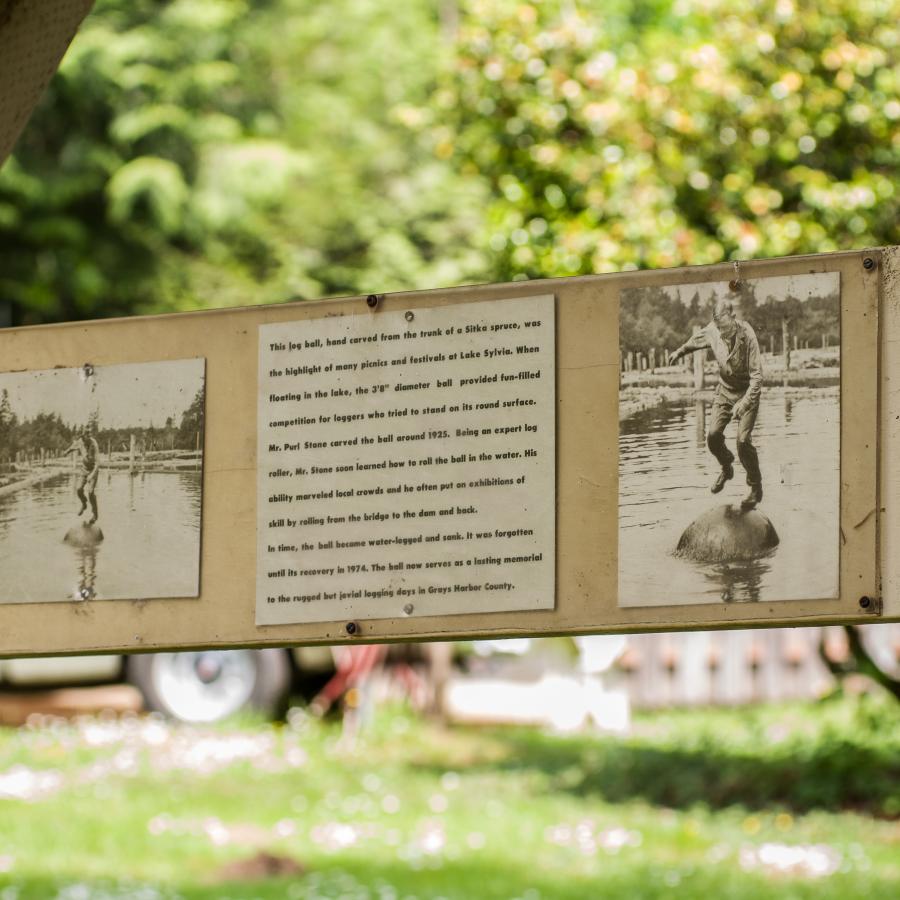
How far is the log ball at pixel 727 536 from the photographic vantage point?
8.96 feet

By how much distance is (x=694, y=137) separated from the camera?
30.5ft

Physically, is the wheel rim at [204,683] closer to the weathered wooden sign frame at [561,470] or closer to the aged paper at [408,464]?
the weathered wooden sign frame at [561,470]

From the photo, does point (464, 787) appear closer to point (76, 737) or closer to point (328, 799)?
point (328, 799)

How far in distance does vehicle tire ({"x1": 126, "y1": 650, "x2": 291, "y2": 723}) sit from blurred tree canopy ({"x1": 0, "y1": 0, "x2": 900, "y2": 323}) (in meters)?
3.64

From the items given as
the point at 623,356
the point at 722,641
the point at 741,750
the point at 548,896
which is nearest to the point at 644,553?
the point at 623,356

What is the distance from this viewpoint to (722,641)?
13469 millimetres

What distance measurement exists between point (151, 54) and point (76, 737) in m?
11.8

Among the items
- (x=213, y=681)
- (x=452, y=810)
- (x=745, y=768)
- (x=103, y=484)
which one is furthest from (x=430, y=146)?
(x=103, y=484)

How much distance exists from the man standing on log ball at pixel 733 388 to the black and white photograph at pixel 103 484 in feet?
3.30

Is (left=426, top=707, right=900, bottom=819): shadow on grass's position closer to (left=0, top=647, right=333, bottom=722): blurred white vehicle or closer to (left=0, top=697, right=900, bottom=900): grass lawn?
(left=0, top=697, right=900, bottom=900): grass lawn

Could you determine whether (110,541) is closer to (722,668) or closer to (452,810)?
(452,810)

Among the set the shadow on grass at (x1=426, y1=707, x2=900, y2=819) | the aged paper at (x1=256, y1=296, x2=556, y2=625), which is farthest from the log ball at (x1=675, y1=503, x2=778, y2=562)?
the shadow on grass at (x1=426, y1=707, x2=900, y2=819)

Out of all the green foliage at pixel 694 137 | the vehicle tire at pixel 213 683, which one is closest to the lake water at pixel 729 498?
the green foliage at pixel 694 137

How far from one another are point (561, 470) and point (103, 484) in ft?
3.05
